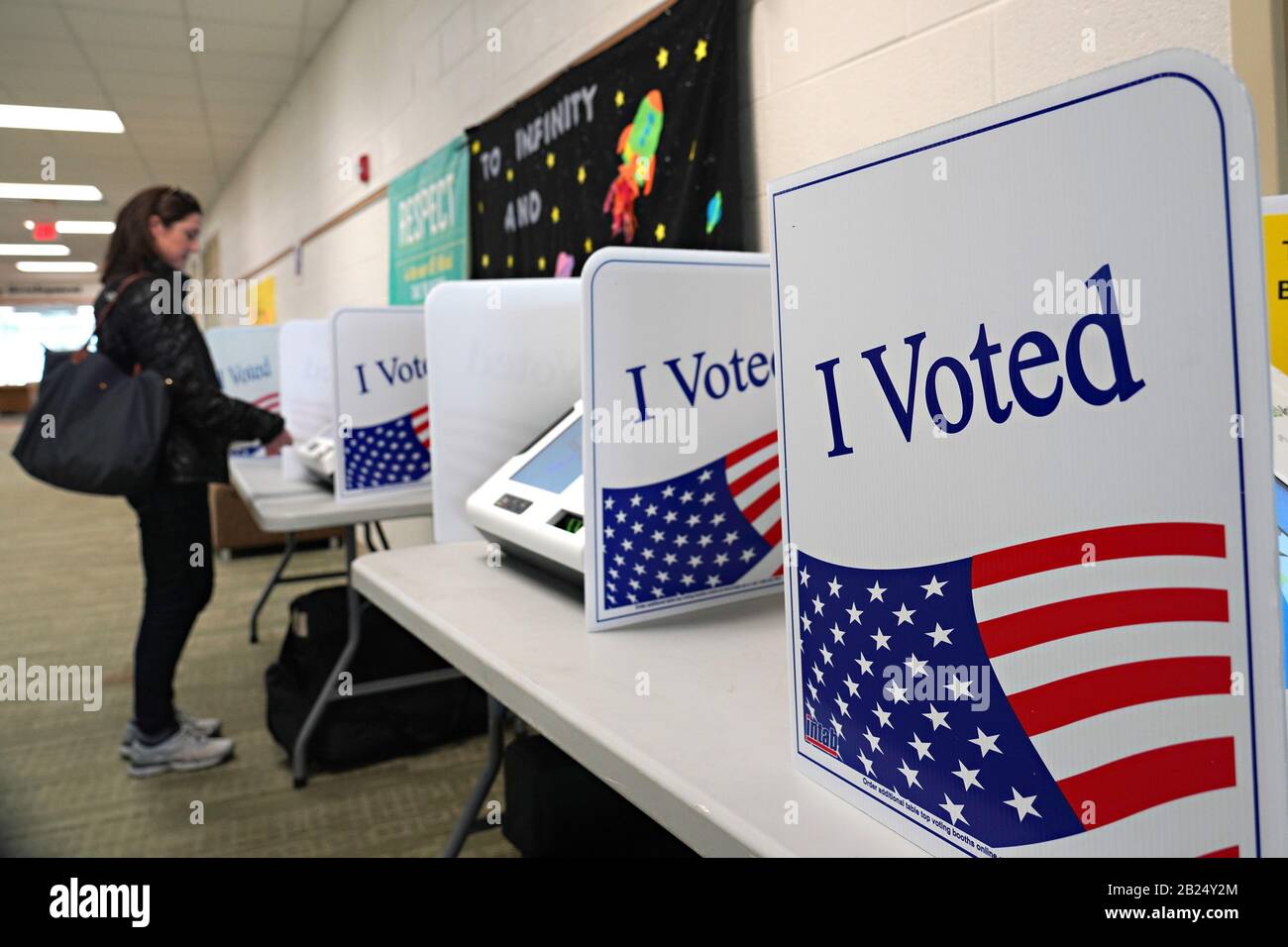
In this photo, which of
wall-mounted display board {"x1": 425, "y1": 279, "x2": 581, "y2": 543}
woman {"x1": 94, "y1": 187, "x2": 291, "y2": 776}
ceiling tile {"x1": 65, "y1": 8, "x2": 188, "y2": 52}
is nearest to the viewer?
wall-mounted display board {"x1": 425, "y1": 279, "x2": 581, "y2": 543}

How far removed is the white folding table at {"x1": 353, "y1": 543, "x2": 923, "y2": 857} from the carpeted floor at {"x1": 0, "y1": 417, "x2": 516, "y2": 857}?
508 millimetres

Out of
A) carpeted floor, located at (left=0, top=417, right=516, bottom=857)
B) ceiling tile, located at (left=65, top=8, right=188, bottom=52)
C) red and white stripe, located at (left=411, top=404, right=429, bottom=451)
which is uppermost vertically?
ceiling tile, located at (left=65, top=8, right=188, bottom=52)

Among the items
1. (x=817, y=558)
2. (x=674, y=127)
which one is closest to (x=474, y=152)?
(x=674, y=127)

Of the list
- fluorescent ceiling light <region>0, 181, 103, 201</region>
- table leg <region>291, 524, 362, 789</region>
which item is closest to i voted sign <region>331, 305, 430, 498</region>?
table leg <region>291, 524, 362, 789</region>

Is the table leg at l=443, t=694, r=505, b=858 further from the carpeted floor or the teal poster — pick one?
the teal poster

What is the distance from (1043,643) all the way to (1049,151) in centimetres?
25

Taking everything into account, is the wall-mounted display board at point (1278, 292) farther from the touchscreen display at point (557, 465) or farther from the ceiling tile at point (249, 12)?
the ceiling tile at point (249, 12)

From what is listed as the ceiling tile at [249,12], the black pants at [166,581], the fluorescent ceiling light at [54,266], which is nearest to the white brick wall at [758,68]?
the ceiling tile at [249,12]

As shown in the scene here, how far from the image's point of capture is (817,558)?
63 centimetres

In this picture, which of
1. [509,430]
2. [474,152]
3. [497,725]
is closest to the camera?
[509,430]

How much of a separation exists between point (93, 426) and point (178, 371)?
0.21m

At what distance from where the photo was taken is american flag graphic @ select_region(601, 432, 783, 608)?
101 centimetres

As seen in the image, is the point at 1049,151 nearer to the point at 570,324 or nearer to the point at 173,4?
the point at 570,324

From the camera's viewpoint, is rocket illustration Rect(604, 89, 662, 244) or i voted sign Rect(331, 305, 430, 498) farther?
i voted sign Rect(331, 305, 430, 498)
